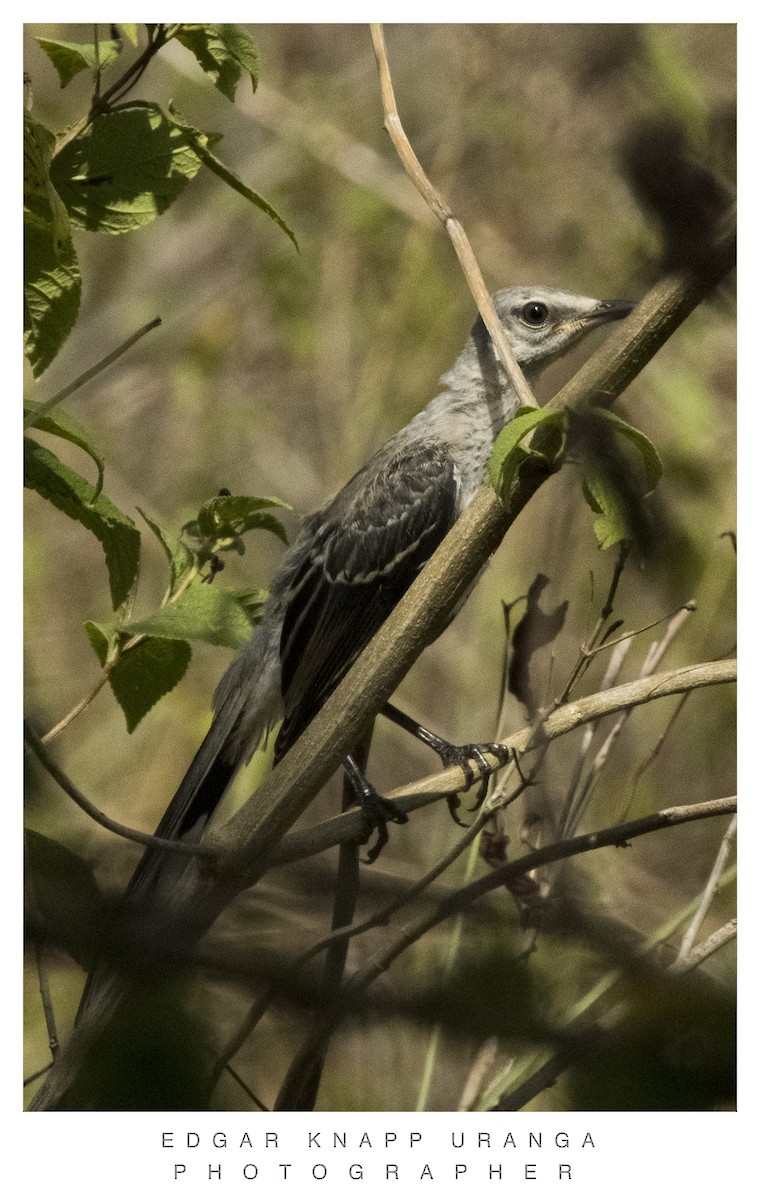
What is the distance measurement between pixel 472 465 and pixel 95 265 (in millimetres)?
963

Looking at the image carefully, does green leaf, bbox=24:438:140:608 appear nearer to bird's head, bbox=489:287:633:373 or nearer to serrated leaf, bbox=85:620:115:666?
serrated leaf, bbox=85:620:115:666

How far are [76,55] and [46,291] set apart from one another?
0.81 ft

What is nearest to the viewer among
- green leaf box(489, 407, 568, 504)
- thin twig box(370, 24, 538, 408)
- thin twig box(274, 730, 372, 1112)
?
thin twig box(274, 730, 372, 1112)

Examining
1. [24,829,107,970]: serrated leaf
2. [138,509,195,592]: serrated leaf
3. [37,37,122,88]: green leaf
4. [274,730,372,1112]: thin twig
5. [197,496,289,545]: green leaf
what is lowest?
[24,829,107,970]: serrated leaf

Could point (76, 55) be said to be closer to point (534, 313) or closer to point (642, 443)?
point (642, 443)

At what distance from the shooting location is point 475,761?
2160 mm

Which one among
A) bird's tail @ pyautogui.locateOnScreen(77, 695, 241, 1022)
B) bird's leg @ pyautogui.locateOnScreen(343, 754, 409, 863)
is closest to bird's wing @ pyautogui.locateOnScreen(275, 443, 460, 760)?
bird's tail @ pyautogui.locateOnScreen(77, 695, 241, 1022)

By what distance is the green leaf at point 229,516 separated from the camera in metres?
1.30

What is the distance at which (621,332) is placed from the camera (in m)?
0.96

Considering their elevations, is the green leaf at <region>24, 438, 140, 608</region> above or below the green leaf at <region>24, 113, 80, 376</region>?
below

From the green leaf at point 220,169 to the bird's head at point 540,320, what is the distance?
107cm

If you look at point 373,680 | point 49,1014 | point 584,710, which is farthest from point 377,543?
point 49,1014

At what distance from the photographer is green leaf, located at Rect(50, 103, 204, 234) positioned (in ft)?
3.87

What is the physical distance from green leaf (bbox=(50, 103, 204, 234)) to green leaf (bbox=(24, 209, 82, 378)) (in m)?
0.05
